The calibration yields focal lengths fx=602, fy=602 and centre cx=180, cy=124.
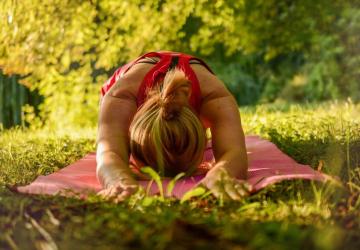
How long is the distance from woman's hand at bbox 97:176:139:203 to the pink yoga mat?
0.08 metres

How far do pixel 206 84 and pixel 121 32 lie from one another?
503 cm

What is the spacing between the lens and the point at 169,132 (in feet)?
8.86

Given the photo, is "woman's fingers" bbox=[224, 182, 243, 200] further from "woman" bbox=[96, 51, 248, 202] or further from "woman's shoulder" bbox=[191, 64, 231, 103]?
"woman's shoulder" bbox=[191, 64, 231, 103]

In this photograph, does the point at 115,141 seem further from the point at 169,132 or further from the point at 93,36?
the point at 93,36

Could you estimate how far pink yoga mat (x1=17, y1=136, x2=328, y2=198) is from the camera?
2533mm

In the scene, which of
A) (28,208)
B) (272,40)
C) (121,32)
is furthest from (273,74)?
(28,208)

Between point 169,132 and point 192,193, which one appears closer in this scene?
point 192,193

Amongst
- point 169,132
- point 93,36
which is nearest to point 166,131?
point 169,132

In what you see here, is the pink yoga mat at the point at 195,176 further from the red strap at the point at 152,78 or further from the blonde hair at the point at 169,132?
the red strap at the point at 152,78

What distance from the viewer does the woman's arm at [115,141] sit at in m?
2.58

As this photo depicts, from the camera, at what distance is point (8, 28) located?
5.55 metres

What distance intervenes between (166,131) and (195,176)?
1.32 feet

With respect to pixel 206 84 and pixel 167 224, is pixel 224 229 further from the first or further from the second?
pixel 206 84

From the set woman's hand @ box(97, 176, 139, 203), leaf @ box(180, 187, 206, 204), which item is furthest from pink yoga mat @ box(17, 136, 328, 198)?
leaf @ box(180, 187, 206, 204)
